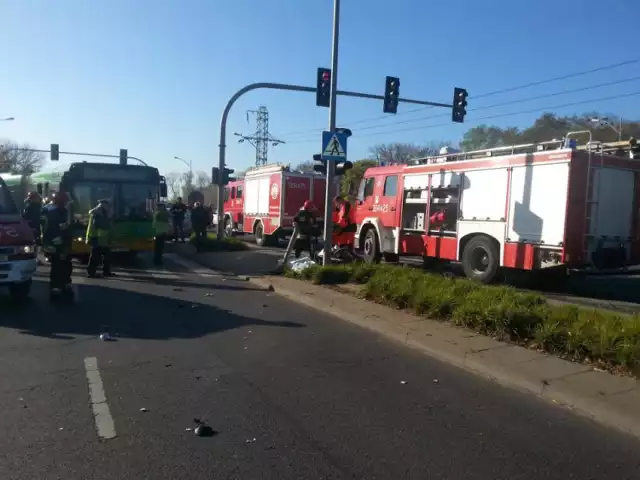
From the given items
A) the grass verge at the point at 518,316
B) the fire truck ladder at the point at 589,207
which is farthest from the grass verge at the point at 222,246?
the fire truck ladder at the point at 589,207

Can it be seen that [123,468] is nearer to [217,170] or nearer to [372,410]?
[372,410]

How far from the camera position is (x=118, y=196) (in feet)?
51.8

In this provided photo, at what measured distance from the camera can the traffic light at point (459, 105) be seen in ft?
71.7

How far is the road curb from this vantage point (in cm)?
493

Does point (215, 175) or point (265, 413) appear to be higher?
point (215, 175)

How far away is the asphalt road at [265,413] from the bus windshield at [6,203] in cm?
250

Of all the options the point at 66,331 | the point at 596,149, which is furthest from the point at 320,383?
the point at 596,149

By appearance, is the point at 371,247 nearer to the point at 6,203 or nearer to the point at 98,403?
the point at 6,203

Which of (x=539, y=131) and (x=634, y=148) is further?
(x=539, y=131)

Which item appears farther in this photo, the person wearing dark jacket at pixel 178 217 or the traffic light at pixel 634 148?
the person wearing dark jacket at pixel 178 217

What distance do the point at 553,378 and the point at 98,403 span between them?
4210mm

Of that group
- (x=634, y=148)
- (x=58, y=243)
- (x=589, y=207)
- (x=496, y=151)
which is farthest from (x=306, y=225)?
(x=634, y=148)

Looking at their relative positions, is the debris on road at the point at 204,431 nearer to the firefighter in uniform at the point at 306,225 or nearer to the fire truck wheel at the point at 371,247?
the firefighter in uniform at the point at 306,225

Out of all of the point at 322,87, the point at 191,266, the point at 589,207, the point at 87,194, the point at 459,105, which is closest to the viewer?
the point at 589,207
